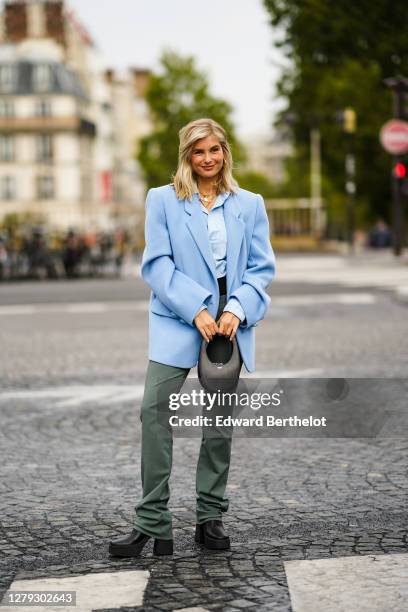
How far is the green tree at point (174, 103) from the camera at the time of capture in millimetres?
77938

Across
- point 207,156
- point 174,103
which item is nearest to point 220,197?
point 207,156

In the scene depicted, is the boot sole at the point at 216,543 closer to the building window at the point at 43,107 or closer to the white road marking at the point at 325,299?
the white road marking at the point at 325,299

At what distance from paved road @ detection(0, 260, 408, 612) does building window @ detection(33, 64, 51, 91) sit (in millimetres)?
81686

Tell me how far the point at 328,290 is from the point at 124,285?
6.34 m

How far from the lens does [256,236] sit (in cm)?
517

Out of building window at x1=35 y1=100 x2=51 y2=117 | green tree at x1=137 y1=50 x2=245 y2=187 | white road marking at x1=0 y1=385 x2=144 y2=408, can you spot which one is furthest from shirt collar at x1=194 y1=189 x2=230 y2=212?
building window at x1=35 y1=100 x2=51 y2=117

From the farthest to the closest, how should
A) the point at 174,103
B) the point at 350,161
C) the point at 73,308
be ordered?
the point at 174,103 < the point at 350,161 < the point at 73,308

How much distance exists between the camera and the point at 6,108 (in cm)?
9419

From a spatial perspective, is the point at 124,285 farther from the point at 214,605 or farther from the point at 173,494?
the point at 214,605

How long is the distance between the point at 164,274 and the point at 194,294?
Result: 151 mm

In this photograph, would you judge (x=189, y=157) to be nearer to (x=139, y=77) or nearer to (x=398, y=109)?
(x=398, y=109)

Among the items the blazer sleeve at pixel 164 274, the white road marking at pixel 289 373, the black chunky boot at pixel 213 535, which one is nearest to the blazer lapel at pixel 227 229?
the blazer sleeve at pixel 164 274

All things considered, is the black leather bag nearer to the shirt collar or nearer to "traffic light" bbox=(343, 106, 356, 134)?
the shirt collar

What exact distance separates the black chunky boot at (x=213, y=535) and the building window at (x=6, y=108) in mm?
90519
